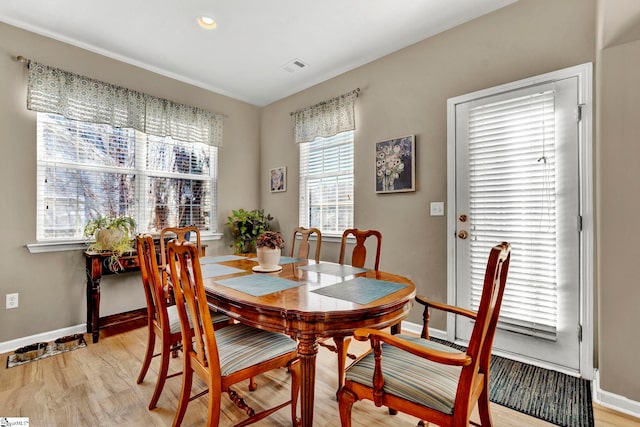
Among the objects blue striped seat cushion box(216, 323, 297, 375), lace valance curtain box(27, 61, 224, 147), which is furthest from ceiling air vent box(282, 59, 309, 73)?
blue striped seat cushion box(216, 323, 297, 375)

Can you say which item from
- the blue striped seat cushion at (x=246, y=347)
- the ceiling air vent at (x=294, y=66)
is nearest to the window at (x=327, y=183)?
the ceiling air vent at (x=294, y=66)

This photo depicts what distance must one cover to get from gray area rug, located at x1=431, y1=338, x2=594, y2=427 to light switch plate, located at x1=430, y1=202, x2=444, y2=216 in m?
1.22

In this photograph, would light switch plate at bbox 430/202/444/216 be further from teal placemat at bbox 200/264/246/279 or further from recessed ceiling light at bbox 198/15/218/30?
recessed ceiling light at bbox 198/15/218/30

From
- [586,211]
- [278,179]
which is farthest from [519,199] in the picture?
[278,179]

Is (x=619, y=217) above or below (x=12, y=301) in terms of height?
above

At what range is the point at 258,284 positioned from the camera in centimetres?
168

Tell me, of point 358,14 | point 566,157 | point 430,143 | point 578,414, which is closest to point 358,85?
point 358,14

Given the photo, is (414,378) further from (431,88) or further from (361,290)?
(431,88)

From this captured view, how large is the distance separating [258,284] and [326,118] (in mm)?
2483

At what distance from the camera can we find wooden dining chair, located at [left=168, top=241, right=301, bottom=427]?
130 centimetres

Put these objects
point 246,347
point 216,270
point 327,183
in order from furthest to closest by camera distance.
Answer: point 327,183 → point 216,270 → point 246,347

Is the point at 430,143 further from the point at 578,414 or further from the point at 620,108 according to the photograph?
Answer: the point at 578,414

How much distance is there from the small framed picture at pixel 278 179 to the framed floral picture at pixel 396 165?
146 centimetres

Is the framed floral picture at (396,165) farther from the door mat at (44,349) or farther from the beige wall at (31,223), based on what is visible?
the door mat at (44,349)
